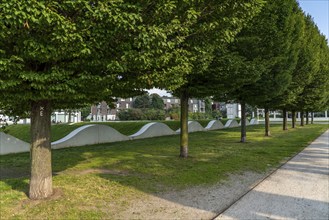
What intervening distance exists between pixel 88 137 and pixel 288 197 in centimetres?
1207

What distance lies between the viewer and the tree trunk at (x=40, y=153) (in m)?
5.83

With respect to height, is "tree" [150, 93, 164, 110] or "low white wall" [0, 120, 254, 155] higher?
"tree" [150, 93, 164, 110]

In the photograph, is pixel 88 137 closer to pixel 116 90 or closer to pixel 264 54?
pixel 264 54

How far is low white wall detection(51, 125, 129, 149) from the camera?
15.2 meters

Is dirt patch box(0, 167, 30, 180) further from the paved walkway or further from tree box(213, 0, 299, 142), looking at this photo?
tree box(213, 0, 299, 142)

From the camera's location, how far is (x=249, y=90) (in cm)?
1580

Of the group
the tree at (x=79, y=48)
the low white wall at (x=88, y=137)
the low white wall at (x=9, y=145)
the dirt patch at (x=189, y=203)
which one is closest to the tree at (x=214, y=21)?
the tree at (x=79, y=48)

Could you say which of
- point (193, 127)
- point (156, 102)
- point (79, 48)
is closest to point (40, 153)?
point (79, 48)

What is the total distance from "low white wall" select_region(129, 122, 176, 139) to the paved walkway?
11.9 metres

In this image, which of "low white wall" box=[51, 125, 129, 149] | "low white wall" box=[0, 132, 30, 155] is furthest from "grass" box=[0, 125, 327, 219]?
"low white wall" box=[51, 125, 129, 149]

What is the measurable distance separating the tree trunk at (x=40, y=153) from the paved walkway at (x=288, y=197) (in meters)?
3.08

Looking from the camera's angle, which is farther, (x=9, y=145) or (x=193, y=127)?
(x=193, y=127)

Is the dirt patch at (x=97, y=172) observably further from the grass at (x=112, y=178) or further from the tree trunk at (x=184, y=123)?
the tree trunk at (x=184, y=123)

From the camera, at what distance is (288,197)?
247 inches
